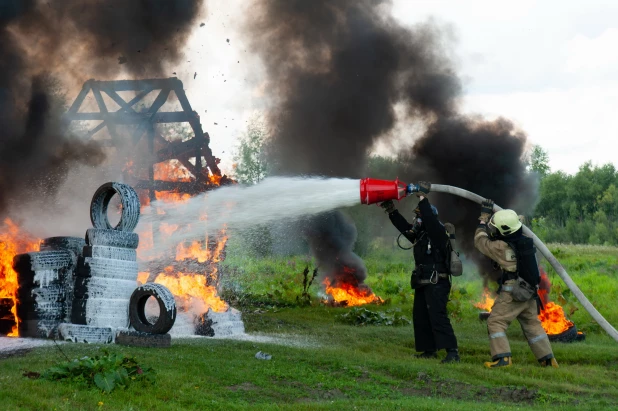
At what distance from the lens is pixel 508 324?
416 inches

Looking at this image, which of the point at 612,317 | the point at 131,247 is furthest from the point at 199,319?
the point at 612,317

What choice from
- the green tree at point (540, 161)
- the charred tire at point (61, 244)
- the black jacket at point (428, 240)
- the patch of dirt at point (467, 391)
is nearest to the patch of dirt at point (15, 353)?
the charred tire at point (61, 244)

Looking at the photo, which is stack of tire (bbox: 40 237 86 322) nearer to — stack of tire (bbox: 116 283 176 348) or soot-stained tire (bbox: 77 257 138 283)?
soot-stained tire (bbox: 77 257 138 283)

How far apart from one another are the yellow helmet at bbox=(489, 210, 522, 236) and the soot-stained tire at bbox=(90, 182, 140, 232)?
220 inches

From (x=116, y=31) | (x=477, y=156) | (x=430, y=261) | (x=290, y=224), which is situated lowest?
(x=430, y=261)

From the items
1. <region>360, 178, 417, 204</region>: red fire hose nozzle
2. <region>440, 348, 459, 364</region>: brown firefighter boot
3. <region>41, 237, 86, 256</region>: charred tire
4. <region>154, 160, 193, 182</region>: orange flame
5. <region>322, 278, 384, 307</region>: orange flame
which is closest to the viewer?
<region>360, 178, 417, 204</region>: red fire hose nozzle

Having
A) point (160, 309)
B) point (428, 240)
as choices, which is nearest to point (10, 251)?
point (160, 309)

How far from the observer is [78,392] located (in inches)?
266

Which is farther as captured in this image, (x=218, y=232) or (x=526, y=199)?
(x=526, y=199)

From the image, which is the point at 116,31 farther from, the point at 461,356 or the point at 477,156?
the point at 461,356

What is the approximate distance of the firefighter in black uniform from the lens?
1067 centimetres

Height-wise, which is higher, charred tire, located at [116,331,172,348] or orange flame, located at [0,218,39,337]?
orange flame, located at [0,218,39,337]

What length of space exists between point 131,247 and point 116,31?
8874 millimetres

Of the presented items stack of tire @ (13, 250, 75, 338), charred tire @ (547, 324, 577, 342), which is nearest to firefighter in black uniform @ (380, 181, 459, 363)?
charred tire @ (547, 324, 577, 342)
